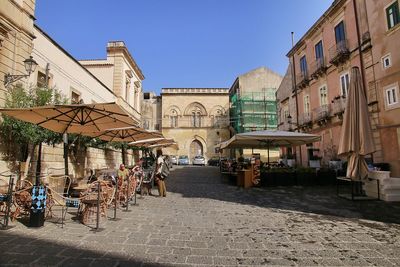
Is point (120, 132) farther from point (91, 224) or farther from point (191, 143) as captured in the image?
point (191, 143)

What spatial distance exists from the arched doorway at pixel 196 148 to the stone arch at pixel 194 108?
16.4ft

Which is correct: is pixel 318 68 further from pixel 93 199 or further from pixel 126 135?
pixel 93 199

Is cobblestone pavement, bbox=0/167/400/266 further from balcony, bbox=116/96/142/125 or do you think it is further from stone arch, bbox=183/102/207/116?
stone arch, bbox=183/102/207/116

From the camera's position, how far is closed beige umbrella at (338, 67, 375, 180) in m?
7.39

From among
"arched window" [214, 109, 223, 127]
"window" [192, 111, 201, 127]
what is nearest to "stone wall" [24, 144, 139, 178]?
"window" [192, 111, 201, 127]

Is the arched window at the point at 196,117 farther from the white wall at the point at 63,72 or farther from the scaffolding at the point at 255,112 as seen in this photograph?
the white wall at the point at 63,72

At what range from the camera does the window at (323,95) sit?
18.6 metres

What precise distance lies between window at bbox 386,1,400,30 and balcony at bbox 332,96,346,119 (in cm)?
472

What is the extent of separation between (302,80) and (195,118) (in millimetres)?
25695

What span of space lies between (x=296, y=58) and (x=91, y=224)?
22.5 meters

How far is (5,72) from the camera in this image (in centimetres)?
853

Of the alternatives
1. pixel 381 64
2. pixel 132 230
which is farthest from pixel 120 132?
pixel 381 64

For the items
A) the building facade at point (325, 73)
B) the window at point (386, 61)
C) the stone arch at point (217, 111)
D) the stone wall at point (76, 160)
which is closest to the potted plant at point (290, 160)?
the building facade at point (325, 73)

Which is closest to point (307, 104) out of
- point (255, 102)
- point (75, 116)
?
point (75, 116)
